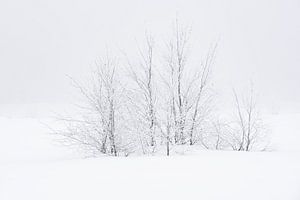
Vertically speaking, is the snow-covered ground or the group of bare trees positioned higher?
the group of bare trees

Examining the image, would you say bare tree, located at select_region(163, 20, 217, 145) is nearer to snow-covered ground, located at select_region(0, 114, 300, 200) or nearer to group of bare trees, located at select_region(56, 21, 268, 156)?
group of bare trees, located at select_region(56, 21, 268, 156)

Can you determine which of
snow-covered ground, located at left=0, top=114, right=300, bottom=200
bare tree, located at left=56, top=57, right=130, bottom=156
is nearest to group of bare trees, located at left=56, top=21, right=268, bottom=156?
bare tree, located at left=56, top=57, right=130, bottom=156

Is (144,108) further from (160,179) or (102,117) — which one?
(160,179)

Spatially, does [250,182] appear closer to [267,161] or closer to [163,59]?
[267,161]

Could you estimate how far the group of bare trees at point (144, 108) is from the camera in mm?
11812

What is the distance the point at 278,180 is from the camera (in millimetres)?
7402

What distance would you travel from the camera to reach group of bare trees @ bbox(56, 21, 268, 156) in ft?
38.8

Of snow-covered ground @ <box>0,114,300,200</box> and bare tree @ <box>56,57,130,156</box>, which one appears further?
bare tree @ <box>56,57,130,156</box>

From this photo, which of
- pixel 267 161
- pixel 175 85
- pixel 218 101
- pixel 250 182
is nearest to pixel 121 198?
pixel 250 182

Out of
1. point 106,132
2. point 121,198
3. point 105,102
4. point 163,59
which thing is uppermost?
point 163,59

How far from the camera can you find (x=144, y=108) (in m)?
12.3

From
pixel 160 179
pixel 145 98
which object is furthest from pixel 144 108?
pixel 160 179

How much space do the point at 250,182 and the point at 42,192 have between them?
3.67 meters

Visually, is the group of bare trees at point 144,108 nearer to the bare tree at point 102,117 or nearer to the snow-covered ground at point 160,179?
the bare tree at point 102,117
